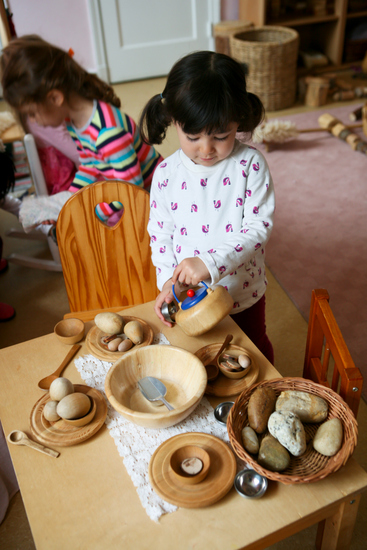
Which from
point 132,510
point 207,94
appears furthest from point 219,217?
point 132,510

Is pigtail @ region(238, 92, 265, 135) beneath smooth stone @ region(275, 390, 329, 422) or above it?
above

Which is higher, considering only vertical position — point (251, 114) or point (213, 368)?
point (251, 114)

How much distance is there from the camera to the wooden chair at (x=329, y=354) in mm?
693

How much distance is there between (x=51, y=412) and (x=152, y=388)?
164 millimetres

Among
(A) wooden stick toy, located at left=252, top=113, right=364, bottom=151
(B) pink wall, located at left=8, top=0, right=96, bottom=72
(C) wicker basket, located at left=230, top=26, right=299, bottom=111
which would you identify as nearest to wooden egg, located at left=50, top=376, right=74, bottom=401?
(A) wooden stick toy, located at left=252, top=113, right=364, bottom=151

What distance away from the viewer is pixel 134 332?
0.87m

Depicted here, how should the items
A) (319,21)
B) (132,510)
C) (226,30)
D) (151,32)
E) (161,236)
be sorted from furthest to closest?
(151,32)
(319,21)
(226,30)
(161,236)
(132,510)

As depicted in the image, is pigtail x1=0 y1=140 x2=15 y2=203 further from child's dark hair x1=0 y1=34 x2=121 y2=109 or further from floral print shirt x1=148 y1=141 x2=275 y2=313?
floral print shirt x1=148 y1=141 x2=275 y2=313

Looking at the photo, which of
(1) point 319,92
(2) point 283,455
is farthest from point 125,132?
(1) point 319,92

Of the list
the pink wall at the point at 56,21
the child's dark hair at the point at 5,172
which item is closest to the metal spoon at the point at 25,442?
the child's dark hair at the point at 5,172

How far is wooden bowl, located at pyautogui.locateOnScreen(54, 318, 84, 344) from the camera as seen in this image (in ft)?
2.91

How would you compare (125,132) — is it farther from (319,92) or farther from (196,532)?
(319,92)

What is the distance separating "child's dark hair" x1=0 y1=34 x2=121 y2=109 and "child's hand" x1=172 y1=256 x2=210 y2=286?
3.08ft

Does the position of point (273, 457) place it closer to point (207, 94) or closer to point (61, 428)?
point (61, 428)
